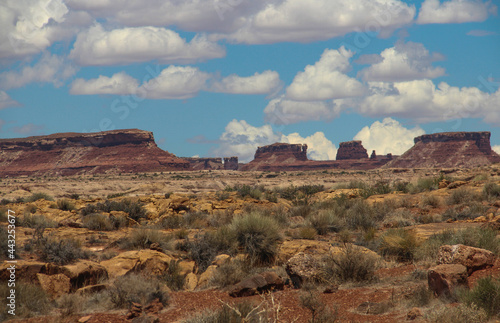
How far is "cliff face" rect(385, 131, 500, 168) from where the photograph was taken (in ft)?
515

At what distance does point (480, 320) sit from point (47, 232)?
16327 mm

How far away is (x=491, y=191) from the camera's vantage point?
2300 centimetres

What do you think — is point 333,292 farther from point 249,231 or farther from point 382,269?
point 249,231

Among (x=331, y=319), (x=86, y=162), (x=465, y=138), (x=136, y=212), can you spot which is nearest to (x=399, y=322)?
(x=331, y=319)

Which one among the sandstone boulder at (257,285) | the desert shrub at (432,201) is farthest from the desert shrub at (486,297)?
the desert shrub at (432,201)

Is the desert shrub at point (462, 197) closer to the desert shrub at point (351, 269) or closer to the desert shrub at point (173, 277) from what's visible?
the desert shrub at point (351, 269)

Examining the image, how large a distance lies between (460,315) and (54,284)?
839 cm

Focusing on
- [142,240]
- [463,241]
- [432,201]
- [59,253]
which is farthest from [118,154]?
[463,241]

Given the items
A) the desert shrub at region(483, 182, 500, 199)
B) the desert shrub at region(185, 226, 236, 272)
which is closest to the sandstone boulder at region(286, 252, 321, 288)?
the desert shrub at region(185, 226, 236, 272)

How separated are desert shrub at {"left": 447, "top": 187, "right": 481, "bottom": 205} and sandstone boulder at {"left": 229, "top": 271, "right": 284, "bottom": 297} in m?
15.1

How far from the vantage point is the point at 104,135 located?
15225 cm

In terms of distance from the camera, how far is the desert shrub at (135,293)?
9.62 m

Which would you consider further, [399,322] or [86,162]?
[86,162]

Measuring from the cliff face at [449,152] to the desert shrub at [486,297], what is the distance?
155830 mm
